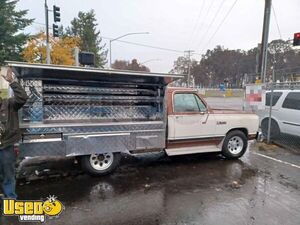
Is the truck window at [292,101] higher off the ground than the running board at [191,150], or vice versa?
the truck window at [292,101]

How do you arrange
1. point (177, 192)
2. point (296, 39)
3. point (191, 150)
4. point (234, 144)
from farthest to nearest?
point (296, 39)
point (234, 144)
point (191, 150)
point (177, 192)

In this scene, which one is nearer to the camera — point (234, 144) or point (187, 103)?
point (187, 103)

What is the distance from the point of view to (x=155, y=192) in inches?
195

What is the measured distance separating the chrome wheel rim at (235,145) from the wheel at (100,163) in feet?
10.6

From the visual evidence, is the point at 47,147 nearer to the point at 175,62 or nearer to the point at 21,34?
the point at 21,34

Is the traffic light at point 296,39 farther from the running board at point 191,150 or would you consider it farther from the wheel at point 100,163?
the wheel at point 100,163

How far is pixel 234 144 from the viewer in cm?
728

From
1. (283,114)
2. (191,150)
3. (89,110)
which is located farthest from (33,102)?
(283,114)

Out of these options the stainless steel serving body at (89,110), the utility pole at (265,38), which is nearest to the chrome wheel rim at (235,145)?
the stainless steel serving body at (89,110)

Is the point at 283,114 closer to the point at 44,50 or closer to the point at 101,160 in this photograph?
the point at 101,160

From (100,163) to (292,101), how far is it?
686 centimetres

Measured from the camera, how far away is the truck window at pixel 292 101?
870 centimetres

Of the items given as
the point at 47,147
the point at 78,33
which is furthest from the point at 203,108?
the point at 78,33

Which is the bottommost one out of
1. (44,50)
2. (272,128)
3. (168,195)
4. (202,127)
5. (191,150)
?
(168,195)
